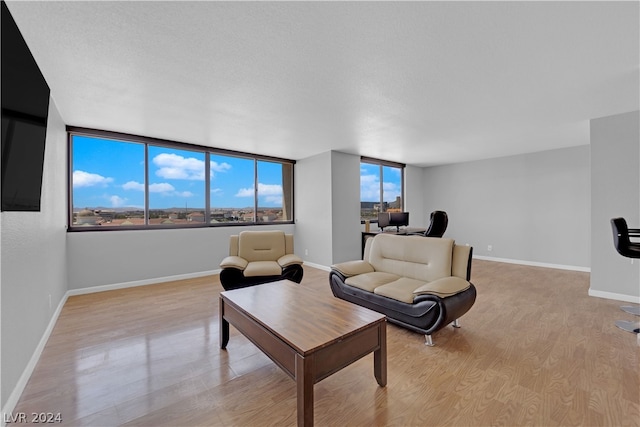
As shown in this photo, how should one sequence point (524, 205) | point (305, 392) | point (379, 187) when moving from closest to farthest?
point (305, 392)
point (524, 205)
point (379, 187)

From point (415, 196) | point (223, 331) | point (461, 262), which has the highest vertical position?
point (415, 196)

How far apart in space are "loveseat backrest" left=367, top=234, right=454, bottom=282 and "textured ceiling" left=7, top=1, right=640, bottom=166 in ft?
5.25

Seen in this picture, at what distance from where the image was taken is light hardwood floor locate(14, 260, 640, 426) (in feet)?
5.11

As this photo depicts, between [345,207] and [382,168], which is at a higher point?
[382,168]

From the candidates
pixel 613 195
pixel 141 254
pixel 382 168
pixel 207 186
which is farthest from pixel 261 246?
pixel 613 195

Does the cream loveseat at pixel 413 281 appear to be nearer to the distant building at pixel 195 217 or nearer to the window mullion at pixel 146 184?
the distant building at pixel 195 217

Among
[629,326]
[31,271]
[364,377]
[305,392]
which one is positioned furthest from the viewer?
[629,326]

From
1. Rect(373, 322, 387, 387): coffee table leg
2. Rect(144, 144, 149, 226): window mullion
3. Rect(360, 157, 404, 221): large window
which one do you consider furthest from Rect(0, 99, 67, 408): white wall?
Rect(360, 157, 404, 221): large window

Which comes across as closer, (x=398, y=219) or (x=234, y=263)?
(x=234, y=263)

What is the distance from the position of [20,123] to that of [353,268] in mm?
2995

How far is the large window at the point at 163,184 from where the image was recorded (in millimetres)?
4035

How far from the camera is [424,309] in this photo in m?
2.30

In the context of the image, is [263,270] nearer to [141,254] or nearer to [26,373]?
[26,373]

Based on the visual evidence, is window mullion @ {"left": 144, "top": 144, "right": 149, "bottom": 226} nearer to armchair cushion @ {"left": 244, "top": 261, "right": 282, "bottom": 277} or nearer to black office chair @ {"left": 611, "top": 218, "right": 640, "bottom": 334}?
armchair cushion @ {"left": 244, "top": 261, "right": 282, "bottom": 277}
